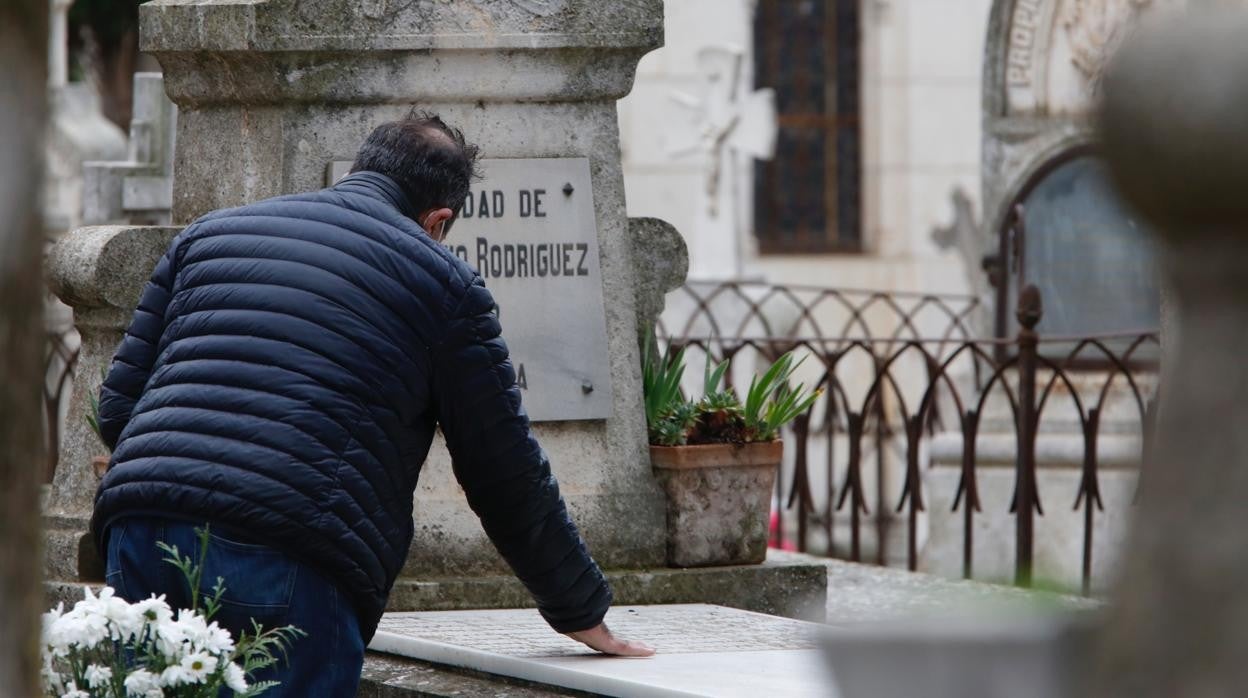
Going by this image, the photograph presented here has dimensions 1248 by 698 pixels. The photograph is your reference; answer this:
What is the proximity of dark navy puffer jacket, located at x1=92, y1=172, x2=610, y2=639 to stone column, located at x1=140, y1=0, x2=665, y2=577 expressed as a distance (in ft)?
4.03

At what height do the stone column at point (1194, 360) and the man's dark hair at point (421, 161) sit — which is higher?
the man's dark hair at point (421, 161)

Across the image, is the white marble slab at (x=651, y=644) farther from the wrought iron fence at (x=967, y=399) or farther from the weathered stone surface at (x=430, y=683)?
the wrought iron fence at (x=967, y=399)

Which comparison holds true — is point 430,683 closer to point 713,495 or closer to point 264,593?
point 264,593

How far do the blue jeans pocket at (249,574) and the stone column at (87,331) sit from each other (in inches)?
68.6

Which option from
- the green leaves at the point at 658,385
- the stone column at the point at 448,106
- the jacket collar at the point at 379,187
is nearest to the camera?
the jacket collar at the point at 379,187

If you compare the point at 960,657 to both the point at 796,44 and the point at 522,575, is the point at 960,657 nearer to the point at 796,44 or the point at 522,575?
the point at 522,575

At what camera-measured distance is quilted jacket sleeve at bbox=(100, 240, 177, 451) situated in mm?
3842

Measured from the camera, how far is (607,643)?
414 centimetres

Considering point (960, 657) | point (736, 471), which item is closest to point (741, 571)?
point (736, 471)

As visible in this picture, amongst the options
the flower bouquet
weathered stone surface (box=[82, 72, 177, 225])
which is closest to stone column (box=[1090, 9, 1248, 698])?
the flower bouquet

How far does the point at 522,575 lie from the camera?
12.8 ft

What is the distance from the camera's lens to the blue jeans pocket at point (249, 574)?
138 inches

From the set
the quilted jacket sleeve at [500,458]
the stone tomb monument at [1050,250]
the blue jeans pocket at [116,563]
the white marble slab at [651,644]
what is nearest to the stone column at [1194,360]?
the white marble slab at [651,644]

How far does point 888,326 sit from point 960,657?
19605 mm
